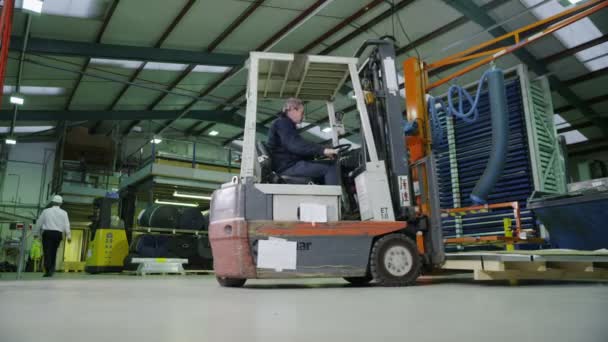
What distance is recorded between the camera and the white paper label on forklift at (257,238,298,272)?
373 cm

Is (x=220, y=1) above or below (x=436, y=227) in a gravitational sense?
above

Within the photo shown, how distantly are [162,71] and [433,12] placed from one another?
797 cm

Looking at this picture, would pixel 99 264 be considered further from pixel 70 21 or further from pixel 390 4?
pixel 390 4

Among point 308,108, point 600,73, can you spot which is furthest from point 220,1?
point 600,73

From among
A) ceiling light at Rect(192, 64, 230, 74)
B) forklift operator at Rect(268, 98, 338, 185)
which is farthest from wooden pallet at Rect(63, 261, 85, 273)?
forklift operator at Rect(268, 98, 338, 185)

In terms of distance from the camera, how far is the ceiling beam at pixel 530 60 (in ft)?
30.0

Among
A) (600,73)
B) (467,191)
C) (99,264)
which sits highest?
(600,73)

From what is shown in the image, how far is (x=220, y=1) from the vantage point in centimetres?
925

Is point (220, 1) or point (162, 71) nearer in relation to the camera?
point (220, 1)

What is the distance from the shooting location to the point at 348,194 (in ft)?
15.2

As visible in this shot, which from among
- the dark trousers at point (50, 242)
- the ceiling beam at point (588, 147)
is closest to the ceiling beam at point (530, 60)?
the ceiling beam at point (588, 147)

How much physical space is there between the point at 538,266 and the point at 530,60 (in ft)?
30.6

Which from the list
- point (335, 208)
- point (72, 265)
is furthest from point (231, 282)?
point (72, 265)

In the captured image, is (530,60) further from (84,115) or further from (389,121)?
(84,115)
